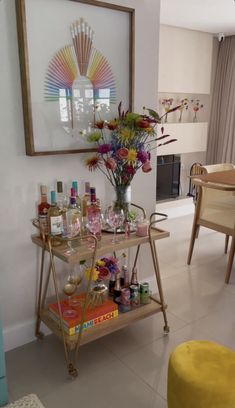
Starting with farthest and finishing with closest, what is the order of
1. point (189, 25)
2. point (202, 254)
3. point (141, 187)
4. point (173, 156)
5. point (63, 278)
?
1. point (173, 156)
2. point (189, 25)
3. point (202, 254)
4. point (141, 187)
5. point (63, 278)

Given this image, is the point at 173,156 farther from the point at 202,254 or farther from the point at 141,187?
the point at 141,187

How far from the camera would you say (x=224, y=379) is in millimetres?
1314

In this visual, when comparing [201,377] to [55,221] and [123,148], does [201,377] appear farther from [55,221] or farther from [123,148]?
[123,148]

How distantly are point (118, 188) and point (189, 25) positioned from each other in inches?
128

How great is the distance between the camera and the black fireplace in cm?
476

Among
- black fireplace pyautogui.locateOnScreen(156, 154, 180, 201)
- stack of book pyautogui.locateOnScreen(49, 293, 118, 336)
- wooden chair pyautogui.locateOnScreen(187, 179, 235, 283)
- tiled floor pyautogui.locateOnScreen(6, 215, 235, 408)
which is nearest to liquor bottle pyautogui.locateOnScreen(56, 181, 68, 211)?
stack of book pyautogui.locateOnScreen(49, 293, 118, 336)

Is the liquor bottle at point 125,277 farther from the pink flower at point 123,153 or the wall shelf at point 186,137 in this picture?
the wall shelf at point 186,137

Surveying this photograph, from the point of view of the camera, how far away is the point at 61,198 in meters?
2.02

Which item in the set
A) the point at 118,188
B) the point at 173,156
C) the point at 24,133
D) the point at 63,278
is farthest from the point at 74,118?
the point at 173,156

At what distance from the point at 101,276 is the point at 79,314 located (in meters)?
0.27

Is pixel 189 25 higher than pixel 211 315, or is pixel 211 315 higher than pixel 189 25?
pixel 189 25

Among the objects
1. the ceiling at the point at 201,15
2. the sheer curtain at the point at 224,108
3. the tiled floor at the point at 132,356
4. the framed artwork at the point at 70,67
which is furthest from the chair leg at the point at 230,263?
the sheer curtain at the point at 224,108

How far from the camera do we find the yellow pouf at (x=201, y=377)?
129 cm

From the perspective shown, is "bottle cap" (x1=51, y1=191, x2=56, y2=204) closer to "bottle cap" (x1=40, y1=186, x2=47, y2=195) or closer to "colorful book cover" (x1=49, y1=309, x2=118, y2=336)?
"bottle cap" (x1=40, y1=186, x2=47, y2=195)
